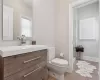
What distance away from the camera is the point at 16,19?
63.3 inches

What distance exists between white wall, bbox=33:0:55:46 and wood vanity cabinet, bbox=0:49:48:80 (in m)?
0.84

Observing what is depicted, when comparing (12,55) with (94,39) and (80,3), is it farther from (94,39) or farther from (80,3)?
(94,39)

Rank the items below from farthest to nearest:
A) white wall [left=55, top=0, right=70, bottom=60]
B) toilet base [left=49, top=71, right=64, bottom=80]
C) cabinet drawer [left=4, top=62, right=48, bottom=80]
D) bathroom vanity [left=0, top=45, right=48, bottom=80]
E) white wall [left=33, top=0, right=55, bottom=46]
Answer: white wall [left=55, top=0, right=70, bottom=60]
white wall [left=33, top=0, right=55, bottom=46]
toilet base [left=49, top=71, right=64, bottom=80]
cabinet drawer [left=4, top=62, right=48, bottom=80]
bathroom vanity [left=0, top=45, right=48, bottom=80]

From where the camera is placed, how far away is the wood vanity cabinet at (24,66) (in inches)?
33.6

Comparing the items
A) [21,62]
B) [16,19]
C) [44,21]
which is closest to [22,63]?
[21,62]

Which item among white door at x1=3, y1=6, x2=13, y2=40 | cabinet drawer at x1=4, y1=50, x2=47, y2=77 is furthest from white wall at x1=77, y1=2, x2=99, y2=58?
white door at x1=3, y1=6, x2=13, y2=40

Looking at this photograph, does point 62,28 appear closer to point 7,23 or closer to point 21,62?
point 7,23

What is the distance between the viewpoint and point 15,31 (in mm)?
1589

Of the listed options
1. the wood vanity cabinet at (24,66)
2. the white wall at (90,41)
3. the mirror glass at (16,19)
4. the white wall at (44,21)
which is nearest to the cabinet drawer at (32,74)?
the wood vanity cabinet at (24,66)

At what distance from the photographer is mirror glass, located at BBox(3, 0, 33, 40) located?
1.41 meters

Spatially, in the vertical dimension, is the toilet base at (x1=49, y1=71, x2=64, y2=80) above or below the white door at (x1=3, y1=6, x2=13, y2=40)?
below

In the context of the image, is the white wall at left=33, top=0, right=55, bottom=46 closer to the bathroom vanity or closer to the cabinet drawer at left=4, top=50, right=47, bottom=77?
the bathroom vanity

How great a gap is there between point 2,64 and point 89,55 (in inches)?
154

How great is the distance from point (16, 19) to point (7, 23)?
0.24 meters
